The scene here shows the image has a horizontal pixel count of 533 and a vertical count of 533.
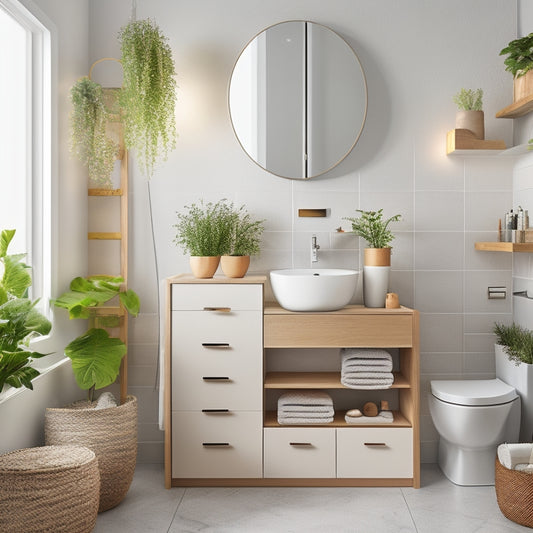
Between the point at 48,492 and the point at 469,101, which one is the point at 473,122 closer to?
the point at 469,101

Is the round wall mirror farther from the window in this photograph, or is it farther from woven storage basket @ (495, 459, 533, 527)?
woven storage basket @ (495, 459, 533, 527)

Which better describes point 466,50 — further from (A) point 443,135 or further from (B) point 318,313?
(B) point 318,313

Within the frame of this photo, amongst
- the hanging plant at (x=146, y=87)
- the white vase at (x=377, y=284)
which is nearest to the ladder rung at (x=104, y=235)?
the hanging plant at (x=146, y=87)

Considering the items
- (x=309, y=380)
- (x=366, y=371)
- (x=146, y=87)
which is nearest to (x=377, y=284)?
(x=366, y=371)

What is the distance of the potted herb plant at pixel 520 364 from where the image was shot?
9.29ft

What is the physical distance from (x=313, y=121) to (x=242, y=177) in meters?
0.48

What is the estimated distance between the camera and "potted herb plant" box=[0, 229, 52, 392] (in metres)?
2.07

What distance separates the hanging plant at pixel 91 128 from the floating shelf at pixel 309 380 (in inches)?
52.8

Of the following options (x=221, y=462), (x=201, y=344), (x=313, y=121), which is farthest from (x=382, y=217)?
(x=221, y=462)

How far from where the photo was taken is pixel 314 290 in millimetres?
2797

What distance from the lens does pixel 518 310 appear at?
10.4 ft

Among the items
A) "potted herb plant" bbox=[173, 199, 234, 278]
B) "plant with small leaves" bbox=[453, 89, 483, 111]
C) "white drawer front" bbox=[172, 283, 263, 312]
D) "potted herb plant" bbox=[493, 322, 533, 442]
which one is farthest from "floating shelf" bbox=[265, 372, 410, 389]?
"plant with small leaves" bbox=[453, 89, 483, 111]

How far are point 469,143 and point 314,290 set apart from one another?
1159 mm

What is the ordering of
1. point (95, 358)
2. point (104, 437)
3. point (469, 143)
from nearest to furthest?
point (104, 437) < point (95, 358) < point (469, 143)
